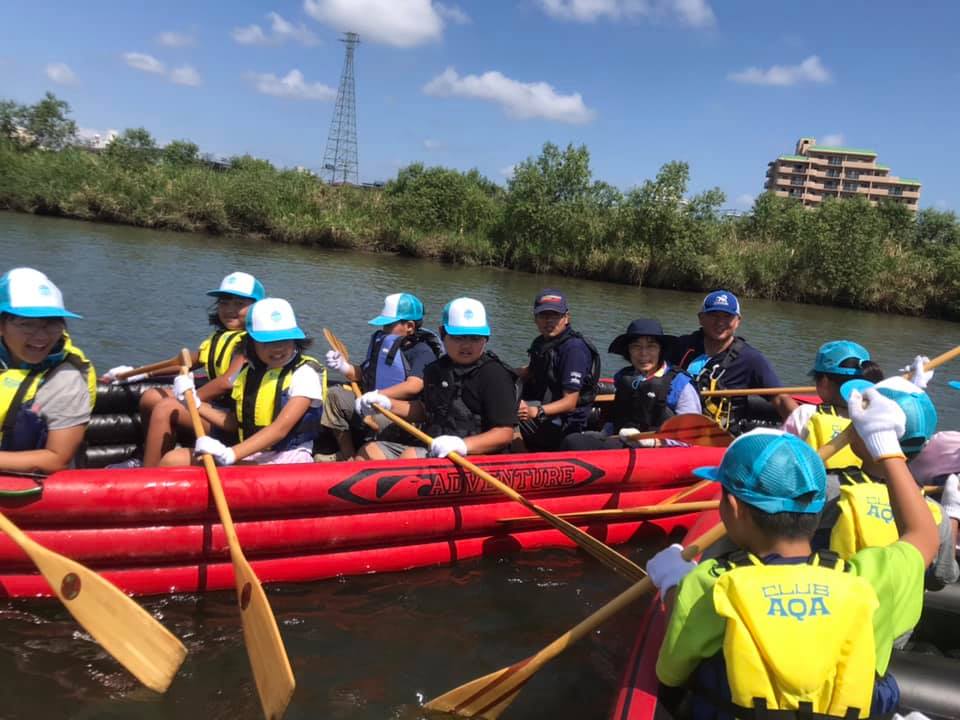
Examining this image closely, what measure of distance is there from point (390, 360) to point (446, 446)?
1.12m

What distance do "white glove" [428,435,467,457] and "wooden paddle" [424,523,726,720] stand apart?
1.30 metres

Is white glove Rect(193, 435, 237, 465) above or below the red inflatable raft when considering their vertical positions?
above

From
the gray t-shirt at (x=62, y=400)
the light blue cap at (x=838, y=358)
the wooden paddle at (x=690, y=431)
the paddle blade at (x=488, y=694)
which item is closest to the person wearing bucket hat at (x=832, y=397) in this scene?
the light blue cap at (x=838, y=358)

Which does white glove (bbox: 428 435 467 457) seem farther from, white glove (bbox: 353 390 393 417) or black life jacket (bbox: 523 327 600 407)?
black life jacket (bbox: 523 327 600 407)

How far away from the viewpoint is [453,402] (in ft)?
13.4

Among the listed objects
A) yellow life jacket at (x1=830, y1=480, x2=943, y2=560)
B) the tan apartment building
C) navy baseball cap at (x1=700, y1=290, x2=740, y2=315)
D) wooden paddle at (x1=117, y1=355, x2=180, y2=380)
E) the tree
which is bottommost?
wooden paddle at (x1=117, y1=355, x2=180, y2=380)

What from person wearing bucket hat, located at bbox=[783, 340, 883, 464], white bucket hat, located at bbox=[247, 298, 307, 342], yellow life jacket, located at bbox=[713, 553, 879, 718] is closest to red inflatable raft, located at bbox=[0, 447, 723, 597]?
white bucket hat, located at bbox=[247, 298, 307, 342]

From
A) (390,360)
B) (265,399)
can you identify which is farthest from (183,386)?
(390,360)

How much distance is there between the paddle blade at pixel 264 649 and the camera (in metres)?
2.37

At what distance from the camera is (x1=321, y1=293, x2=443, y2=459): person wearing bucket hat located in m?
4.73

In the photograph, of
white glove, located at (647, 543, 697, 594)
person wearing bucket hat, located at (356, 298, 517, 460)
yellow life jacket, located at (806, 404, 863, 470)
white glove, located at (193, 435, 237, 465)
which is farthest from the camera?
person wearing bucket hat, located at (356, 298, 517, 460)

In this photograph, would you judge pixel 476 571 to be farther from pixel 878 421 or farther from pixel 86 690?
pixel 878 421

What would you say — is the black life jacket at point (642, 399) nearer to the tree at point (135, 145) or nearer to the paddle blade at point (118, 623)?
the paddle blade at point (118, 623)

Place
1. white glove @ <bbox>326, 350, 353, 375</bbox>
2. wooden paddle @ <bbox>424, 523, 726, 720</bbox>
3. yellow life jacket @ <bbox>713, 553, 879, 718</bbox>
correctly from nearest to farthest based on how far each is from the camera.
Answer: yellow life jacket @ <bbox>713, 553, 879, 718</bbox> < wooden paddle @ <bbox>424, 523, 726, 720</bbox> < white glove @ <bbox>326, 350, 353, 375</bbox>
